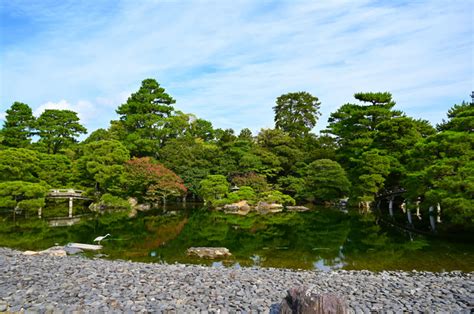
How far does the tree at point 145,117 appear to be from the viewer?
29.2 meters

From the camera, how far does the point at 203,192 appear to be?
24781 millimetres

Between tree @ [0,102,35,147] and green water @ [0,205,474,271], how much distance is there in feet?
32.3

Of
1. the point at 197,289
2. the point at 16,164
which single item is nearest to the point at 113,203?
the point at 16,164

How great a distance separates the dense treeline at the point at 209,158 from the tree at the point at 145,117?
92 mm

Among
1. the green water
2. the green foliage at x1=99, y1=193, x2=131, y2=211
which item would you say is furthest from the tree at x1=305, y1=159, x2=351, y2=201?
the green foliage at x1=99, y1=193, x2=131, y2=211

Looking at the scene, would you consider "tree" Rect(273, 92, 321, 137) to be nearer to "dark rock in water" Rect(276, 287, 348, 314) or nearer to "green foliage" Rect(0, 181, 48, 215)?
"green foliage" Rect(0, 181, 48, 215)

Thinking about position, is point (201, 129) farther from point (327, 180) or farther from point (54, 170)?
point (54, 170)

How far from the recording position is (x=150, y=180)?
23578mm

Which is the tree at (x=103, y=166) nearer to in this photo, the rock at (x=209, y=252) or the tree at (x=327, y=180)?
the tree at (x=327, y=180)

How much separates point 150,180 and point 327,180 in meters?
13.0

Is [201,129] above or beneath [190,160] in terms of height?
above

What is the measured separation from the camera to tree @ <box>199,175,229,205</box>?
24.3m

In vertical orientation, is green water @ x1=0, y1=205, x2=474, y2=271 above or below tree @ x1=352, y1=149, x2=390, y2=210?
below

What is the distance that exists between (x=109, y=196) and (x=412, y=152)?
1830 centimetres
